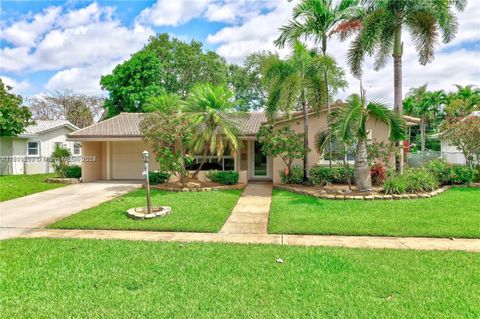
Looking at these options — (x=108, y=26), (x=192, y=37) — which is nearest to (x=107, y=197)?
(x=108, y=26)

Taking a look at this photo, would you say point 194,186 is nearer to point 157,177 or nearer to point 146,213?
point 157,177

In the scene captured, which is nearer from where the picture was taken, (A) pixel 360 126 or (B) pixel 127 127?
(A) pixel 360 126

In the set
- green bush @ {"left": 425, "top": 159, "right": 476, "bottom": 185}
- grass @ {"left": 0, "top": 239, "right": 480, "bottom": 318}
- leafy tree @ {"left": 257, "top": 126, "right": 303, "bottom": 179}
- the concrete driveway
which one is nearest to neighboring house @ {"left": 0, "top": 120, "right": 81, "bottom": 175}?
the concrete driveway

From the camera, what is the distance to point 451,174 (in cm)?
1373

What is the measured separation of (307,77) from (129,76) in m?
22.3

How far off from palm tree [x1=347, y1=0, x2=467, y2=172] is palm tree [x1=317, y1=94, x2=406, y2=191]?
2.20m

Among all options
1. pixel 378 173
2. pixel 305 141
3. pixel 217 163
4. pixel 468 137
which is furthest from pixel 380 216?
pixel 217 163

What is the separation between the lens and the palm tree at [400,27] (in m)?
13.1

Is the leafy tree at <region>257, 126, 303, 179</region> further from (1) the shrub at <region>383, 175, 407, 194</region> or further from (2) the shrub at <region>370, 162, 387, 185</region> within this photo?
(1) the shrub at <region>383, 175, 407, 194</region>

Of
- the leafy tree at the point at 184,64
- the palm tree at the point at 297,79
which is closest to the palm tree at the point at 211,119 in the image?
the palm tree at the point at 297,79

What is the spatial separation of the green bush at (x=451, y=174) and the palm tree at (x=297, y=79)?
575 cm

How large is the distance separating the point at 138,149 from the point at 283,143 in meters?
9.38

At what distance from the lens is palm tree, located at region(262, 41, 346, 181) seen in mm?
13172

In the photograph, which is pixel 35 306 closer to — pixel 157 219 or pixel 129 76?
pixel 157 219
